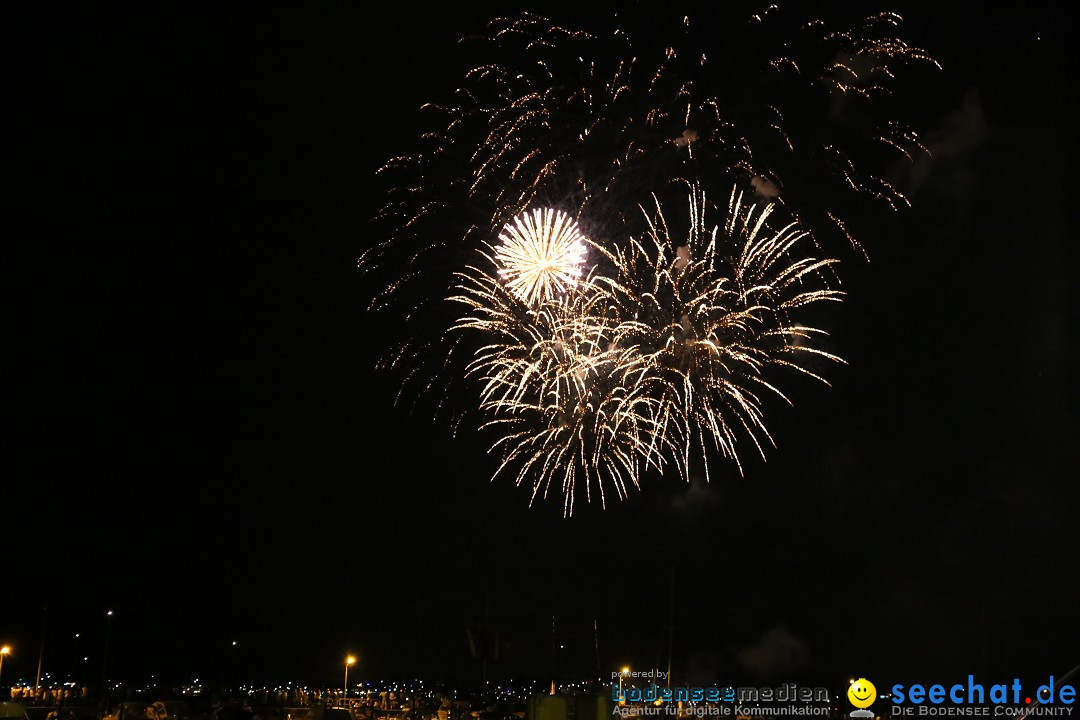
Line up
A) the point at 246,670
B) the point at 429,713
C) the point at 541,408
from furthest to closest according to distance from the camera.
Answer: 1. the point at 246,670
2. the point at 429,713
3. the point at 541,408

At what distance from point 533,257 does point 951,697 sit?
46.9 ft

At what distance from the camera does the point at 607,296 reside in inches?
890

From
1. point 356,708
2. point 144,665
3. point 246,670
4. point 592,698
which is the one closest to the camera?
point 592,698

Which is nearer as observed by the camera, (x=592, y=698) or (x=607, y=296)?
(x=592, y=698)

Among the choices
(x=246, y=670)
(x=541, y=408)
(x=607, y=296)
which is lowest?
(x=246, y=670)

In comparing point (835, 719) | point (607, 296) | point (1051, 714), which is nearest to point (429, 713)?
point (835, 719)

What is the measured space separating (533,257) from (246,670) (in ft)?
267

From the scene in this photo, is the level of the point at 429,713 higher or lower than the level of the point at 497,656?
lower

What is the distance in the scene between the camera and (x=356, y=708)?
37812mm

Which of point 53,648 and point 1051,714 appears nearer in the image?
point 1051,714

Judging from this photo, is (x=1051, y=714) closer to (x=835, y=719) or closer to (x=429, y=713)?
(x=835, y=719)

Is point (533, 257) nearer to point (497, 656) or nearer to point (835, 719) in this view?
point (497, 656)

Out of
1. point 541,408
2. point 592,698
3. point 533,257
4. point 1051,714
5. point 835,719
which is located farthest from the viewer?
point 835,719

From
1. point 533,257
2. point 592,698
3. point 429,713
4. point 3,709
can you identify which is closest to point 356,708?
point 429,713
